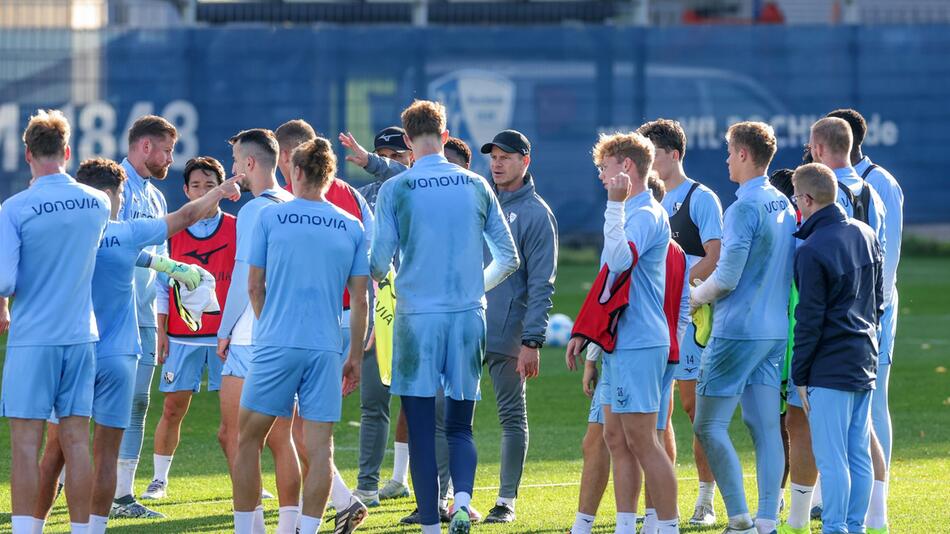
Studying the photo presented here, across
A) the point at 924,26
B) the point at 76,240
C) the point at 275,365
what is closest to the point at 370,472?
the point at 275,365

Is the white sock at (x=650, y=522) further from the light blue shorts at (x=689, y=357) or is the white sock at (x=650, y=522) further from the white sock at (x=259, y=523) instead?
the white sock at (x=259, y=523)

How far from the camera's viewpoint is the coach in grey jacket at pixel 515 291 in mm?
8078

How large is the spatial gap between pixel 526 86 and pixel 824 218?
1565cm

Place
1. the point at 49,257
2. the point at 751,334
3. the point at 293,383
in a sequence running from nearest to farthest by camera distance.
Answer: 1. the point at 49,257
2. the point at 293,383
3. the point at 751,334

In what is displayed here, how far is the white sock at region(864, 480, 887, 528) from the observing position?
7.32 meters

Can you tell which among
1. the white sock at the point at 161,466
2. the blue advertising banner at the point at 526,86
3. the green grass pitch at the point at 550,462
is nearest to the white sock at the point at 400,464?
the green grass pitch at the point at 550,462

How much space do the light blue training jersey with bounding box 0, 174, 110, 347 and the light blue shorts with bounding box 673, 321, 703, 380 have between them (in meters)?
3.02

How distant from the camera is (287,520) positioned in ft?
22.6

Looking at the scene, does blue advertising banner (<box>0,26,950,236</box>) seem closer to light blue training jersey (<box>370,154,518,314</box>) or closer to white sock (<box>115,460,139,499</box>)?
white sock (<box>115,460,139,499</box>)

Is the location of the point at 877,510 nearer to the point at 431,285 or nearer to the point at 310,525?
the point at 431,285

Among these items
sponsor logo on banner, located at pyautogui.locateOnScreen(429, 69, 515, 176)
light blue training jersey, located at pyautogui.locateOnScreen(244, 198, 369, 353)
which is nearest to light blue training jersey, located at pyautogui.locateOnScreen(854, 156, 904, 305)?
light blue training jersey, located at pyautogui.locateOnScreen(244, 198, 369, 353)

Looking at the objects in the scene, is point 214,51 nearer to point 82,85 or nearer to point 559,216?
point 82,85

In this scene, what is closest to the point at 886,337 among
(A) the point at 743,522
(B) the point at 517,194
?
(A) the point at 743,522

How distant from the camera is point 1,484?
887 centimetres
